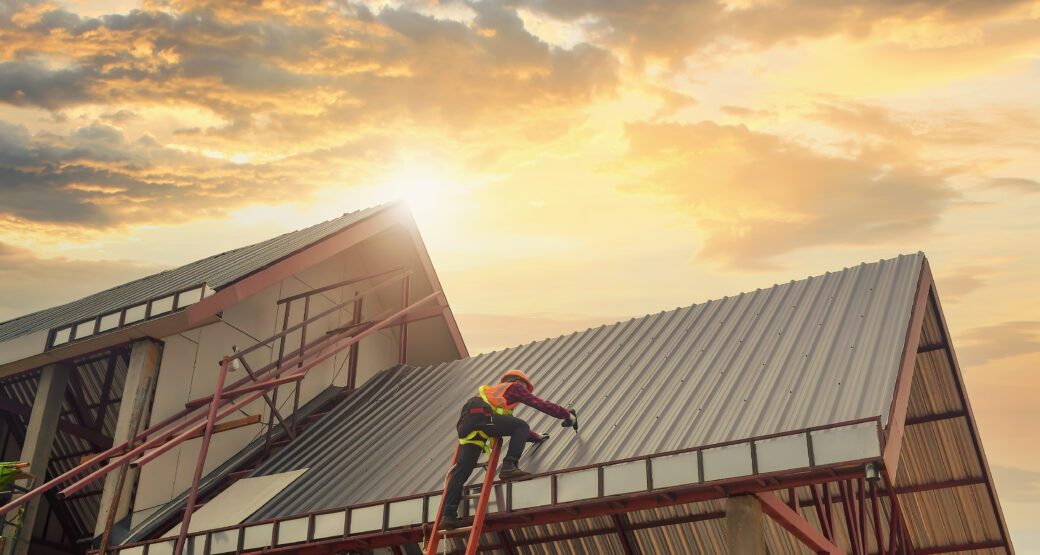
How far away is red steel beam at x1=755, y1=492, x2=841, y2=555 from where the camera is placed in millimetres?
16953

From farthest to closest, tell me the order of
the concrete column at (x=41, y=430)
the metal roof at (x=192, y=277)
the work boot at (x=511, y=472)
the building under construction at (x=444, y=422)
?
the metal roof at (x=192, y=277), the concrete column at (x=41, y=430), the work boot at (x=511, y=472), the building under construction at (x=444, y=422)

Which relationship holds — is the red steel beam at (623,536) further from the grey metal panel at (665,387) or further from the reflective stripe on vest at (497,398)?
the reflective stripe on vest at (497,398)

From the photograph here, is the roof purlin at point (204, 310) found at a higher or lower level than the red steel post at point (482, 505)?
higher

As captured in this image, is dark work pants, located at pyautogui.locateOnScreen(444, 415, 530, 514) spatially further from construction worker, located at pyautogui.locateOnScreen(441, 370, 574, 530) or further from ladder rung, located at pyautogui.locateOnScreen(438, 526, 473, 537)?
ladder rung, located at pyautogui.locateOnScreen(438, 526, 473, 537)

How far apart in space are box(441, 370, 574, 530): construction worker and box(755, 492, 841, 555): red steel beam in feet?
13.3

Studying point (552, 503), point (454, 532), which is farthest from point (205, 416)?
point (552, 503)

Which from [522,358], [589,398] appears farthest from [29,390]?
[589,398]

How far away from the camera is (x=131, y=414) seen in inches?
966

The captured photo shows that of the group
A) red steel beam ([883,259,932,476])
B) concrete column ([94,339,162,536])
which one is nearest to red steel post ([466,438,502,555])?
red steel beam ([883,259,932,476])

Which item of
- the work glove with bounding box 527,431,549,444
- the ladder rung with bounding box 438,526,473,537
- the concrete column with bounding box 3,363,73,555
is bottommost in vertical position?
the ladder rung with bounding box 438,526,473,537

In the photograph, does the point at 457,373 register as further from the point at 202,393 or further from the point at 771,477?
the point at 771,477

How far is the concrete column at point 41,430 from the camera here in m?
24.1

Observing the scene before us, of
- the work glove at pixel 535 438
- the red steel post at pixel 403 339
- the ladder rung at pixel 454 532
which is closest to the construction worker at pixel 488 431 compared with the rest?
the ladder rung at pixel 454 532

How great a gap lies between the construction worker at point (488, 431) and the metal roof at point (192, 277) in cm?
861
